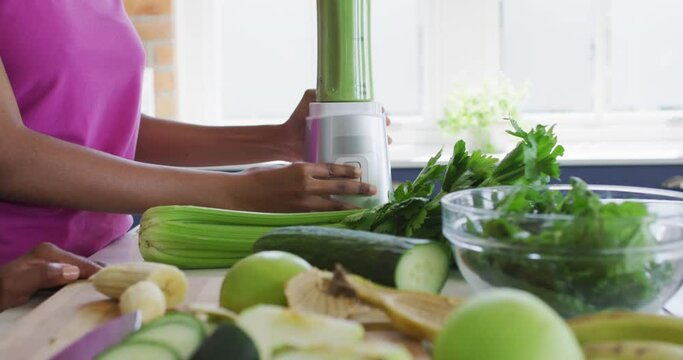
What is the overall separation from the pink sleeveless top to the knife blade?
726mm

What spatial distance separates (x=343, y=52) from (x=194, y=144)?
63 centimetres

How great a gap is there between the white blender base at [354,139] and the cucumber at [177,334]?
54 cm

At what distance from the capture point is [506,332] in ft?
1.69

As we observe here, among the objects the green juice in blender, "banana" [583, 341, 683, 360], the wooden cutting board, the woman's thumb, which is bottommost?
the wooden cutting board

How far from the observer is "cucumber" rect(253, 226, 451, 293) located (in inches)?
33.1

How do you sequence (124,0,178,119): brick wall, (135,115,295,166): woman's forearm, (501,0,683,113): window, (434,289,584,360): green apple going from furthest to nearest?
1. (501,0,683,113): window
2. (124,0,178,119): brick wall
3. (135,115,295,166): woman's forearm
4. (434,289,584,360): green apple

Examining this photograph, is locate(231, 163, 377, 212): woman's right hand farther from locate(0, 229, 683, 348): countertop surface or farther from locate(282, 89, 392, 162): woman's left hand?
locate(282, 89, 392, 162): woman's left hand

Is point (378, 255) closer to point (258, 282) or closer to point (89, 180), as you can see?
point (258, 282)

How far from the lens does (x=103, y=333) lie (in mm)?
645

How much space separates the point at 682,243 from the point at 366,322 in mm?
281

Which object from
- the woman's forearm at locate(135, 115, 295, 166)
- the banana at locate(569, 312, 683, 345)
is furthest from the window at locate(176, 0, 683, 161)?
the banana at locate(569, 312, 683, 345)

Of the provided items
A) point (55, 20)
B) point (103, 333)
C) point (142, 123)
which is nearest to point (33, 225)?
point (55, 20)

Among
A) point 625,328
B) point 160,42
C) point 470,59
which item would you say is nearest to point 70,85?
point 625,328

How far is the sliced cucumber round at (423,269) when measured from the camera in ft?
2.74
